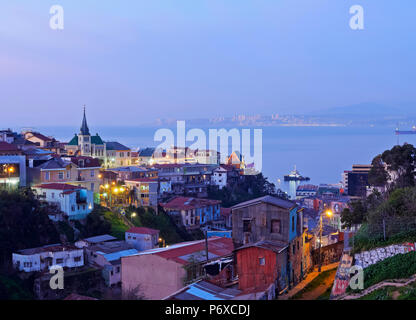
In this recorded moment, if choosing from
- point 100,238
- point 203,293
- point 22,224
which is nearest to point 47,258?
point 22,224

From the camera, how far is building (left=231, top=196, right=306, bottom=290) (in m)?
8.82

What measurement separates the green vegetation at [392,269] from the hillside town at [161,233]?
31cm

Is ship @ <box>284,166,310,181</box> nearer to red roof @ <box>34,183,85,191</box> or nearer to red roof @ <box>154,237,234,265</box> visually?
red roof @ <box>34,183,85,191</box>

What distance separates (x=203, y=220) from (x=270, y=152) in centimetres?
4974

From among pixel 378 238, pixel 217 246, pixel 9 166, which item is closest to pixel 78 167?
pixel 9 166

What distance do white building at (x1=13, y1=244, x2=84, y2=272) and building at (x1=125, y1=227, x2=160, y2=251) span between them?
188 centimetres

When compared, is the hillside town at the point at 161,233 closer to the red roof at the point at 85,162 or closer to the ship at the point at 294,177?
the red roof at the point at 85,162

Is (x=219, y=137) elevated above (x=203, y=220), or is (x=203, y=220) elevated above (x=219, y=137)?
(x=219, y=137)

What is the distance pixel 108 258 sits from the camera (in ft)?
41.0

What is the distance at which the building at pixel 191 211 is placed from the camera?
19.0m

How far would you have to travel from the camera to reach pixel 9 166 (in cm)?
1552

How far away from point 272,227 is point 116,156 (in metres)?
17.9
